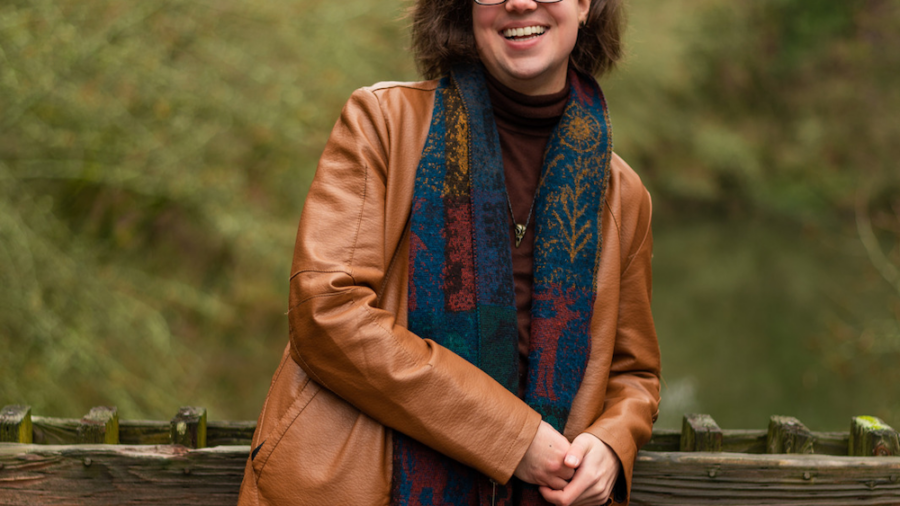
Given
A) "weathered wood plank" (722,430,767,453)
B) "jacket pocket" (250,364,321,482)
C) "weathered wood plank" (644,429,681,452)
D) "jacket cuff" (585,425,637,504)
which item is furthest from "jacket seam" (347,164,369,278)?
"weathered wood plank" (722,430,767,453)

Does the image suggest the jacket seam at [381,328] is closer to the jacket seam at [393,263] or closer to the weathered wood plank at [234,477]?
the jacket seam at [393,263]

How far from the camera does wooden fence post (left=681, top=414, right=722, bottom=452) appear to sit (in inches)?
65.7

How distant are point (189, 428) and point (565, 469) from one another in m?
0.72

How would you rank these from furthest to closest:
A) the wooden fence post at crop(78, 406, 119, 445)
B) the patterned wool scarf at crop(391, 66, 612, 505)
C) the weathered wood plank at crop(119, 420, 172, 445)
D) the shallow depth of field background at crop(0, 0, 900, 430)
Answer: the shallow depth of field background at crop(0, 0, 900, 430) < the weathered wood plank at crop(119, 420, 172, 445) < the wooden fence post at crop(78, 406, 119, 445) < the patterned wool scarf at crop(391, 66, 612, 505)

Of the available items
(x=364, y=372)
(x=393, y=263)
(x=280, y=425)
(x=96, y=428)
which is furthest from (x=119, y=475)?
(x=393, y=263)

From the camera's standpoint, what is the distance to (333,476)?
4.60 ft

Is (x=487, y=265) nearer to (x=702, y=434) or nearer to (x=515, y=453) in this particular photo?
(x=515, y=453)

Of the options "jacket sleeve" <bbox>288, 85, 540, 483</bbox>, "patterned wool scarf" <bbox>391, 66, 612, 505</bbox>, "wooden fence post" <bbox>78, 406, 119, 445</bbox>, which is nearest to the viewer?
"jacket sleeve" <bbox>288, 85, 540, 483</bbox>

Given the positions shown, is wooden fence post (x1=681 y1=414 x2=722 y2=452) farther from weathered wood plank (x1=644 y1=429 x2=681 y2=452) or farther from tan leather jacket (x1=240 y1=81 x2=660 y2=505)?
tan leather jacket (x1=240 y1=81 x2=660 y2=505)

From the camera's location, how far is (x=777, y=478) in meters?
1.57

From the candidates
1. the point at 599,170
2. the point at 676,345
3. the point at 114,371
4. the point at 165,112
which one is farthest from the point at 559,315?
the point at 676,345

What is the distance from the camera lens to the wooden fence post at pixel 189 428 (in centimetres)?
159

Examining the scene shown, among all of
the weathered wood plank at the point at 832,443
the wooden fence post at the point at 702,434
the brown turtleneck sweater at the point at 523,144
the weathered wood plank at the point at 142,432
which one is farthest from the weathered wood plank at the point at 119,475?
the weathered wood plank at the point at 832,443

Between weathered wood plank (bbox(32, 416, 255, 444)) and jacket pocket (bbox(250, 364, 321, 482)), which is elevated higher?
jacket pocket (bbox(250, 364, 321, 482))
